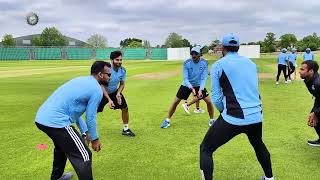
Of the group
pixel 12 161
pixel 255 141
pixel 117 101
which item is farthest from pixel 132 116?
pixel 255 141

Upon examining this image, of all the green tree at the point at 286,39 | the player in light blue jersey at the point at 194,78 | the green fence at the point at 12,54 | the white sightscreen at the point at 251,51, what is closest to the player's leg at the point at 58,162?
the player in light blue jersey at the point at 194,78

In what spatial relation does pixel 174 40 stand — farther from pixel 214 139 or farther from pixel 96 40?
pixel 214 139

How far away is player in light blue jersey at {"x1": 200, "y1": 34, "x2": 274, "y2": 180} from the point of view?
5625 millimetres

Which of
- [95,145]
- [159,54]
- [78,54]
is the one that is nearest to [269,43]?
[159,54]

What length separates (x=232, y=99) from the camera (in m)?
5.65

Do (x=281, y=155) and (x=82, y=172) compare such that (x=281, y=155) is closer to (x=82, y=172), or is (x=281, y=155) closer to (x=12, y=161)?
(x=82, y=172)

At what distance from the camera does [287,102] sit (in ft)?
50.6

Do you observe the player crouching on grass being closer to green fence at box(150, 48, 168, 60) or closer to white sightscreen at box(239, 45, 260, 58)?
white sightscreen at box(239, 45, 260, 58)

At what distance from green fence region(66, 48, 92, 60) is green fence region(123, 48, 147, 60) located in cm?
727

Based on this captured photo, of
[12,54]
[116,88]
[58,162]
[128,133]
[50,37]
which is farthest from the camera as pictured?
[50,37]

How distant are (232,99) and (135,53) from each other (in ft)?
264

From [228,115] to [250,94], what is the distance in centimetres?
41

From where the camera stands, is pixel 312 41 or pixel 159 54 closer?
pixel 159 54

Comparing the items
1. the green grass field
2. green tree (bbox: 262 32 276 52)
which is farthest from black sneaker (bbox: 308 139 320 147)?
green tree (bbox: 262 32 276 52)
